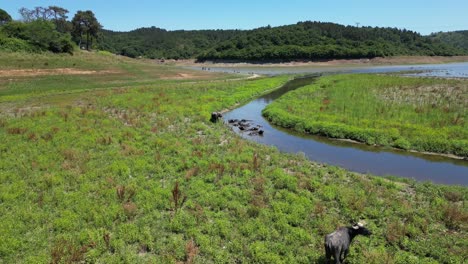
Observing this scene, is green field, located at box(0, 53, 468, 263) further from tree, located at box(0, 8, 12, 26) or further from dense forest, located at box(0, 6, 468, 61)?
tree, located at box(0, 8, 12, 26)

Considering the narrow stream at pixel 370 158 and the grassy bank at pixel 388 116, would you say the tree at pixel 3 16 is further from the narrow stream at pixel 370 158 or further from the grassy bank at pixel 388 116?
the narrow stream at pixel 370 158

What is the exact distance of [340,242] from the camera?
8.31 meters

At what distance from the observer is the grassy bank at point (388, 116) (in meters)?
19.8

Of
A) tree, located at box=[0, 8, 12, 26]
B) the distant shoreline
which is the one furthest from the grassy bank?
tree, located at box=[0, 8, 12, 26]

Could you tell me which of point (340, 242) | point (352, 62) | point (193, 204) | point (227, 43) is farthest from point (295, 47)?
point (340, 242)

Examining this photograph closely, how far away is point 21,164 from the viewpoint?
15.2m

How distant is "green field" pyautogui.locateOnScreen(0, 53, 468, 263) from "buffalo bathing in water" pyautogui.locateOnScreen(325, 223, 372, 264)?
23.5 inches

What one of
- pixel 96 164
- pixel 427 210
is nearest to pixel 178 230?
pixel 96 164

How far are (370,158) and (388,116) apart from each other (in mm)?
8357

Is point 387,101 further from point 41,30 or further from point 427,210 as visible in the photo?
point 41,30

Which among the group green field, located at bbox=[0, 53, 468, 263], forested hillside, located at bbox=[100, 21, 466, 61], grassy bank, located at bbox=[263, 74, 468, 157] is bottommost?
green field, located at bbox=[0, 53, 468, 263]

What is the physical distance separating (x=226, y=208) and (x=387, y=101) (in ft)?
84.2

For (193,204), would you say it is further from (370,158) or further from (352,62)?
(352,62)

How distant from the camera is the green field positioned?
29.9 ft
